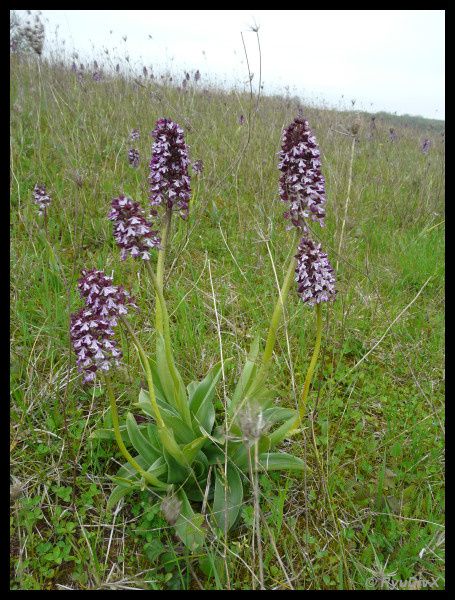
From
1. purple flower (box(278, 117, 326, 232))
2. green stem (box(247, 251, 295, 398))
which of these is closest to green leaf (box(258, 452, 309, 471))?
green stem (box(247, 251, 295, 398))

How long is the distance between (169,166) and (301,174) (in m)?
0.70

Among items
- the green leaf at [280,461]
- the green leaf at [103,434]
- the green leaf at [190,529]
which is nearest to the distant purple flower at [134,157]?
the green leaf at [103,434]

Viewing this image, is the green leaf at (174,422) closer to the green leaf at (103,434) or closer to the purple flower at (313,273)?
the green leaf at (103,434)

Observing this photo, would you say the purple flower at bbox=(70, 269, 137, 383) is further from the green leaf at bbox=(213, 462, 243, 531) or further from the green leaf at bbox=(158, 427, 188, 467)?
the green leaf at bbox=(213, 462, 243, 531)

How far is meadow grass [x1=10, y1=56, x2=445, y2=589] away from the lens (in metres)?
1.97

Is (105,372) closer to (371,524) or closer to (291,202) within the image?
(291,202)

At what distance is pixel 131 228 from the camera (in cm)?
194

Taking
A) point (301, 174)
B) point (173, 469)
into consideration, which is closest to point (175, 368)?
point (173, 469)

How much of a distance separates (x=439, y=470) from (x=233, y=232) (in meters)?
3.00

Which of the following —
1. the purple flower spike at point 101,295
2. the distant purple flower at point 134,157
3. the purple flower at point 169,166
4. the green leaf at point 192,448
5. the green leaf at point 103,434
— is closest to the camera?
the purple flower spike at point 101,295

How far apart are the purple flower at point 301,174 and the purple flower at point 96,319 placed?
997mm

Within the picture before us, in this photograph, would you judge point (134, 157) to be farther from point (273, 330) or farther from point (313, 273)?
point (273, 330)

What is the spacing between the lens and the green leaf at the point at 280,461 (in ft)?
7.39
